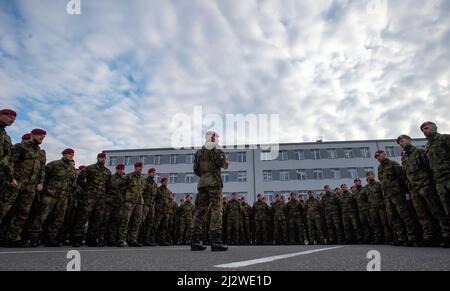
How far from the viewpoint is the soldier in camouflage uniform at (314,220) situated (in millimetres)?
12570

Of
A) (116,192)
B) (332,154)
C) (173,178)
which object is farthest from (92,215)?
(332,154)

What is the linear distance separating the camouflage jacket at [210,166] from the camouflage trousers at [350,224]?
724 centimetres

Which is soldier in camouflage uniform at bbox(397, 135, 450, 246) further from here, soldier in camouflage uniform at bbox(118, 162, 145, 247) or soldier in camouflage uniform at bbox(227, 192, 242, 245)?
soldier in camouflage uniform at bbox(227, 192, 242, 245)

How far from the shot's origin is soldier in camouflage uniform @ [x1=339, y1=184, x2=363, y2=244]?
10.6m

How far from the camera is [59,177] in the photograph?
7.09 m

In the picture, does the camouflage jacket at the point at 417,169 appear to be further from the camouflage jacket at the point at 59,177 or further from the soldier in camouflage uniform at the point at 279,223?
the soldier in camouflage uniform at the point at 279,223

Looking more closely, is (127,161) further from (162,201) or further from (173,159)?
(162,201)

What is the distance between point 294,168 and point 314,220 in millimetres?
28437

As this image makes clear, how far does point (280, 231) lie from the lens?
14.1 metres

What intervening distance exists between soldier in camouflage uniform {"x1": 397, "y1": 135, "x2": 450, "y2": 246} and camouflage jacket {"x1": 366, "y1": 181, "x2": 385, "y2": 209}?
2399 millimetres

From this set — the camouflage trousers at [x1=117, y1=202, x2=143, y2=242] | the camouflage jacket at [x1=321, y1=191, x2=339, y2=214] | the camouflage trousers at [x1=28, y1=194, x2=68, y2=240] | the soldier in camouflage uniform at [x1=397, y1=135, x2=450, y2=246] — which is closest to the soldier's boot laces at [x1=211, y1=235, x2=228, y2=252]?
the camouflage trousers at [x1=117, y1=202, x2=143, y2=242]

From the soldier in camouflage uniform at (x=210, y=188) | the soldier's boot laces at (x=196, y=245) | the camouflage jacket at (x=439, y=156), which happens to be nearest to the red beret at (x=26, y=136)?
the soldier in camouflage uniform at (x=210, y=188)
